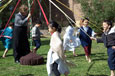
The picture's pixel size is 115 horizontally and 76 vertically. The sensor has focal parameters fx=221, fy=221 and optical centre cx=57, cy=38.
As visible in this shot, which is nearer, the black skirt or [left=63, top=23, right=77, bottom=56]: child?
the black skirt

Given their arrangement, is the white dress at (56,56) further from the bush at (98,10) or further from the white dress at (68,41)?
the bush at (98,10)

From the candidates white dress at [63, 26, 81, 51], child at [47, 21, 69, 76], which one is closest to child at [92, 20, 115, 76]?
child at [47, 21, 69, 76]

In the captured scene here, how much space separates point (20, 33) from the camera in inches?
281

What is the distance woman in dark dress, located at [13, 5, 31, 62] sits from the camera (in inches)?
278

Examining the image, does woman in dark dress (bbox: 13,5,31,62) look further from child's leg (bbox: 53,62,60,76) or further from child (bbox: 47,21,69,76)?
child's leg (bbox: 53,62,60,76)

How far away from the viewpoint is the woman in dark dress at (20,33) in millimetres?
7066

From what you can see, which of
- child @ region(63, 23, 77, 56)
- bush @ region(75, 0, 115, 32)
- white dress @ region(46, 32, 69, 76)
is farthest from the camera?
bush @ region(75, 0, 115, 32)

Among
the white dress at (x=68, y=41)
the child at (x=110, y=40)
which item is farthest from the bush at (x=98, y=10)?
the child at (x=110, y=40)

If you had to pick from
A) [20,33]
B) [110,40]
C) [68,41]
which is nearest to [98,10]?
[68,41]

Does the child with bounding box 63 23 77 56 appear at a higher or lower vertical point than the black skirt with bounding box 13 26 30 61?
lower

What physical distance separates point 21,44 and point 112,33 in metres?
3.23

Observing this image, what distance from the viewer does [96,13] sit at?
20.4 meters

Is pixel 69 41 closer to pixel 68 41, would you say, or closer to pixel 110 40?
pixel 68 41

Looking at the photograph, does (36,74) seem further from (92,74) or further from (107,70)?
(107,70)
